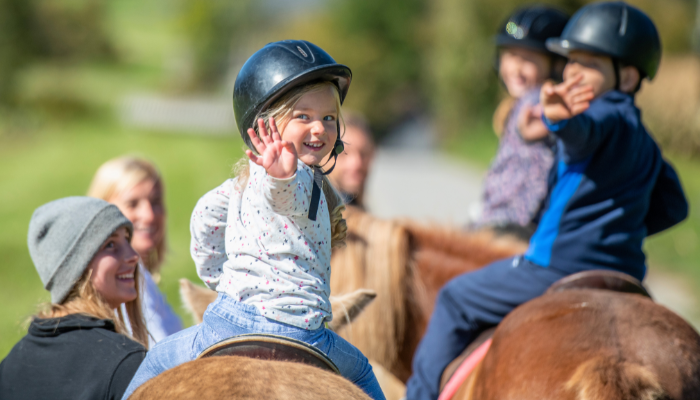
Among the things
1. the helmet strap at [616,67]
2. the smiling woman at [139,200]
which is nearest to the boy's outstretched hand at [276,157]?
the smiling woman at [139,200]

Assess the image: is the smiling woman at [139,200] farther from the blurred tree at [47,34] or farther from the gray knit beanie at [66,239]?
the blurred tree at [47,34]

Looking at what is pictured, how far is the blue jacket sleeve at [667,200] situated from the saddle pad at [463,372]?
1040 millimetres

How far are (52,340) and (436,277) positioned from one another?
199 centimetres

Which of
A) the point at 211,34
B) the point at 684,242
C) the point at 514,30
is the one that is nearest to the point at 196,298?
the point at 514,30

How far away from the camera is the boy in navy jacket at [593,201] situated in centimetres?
252

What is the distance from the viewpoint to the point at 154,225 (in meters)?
3.09

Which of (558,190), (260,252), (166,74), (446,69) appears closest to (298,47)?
(260,252)

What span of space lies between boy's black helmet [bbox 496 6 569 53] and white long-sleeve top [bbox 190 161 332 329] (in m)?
2.74

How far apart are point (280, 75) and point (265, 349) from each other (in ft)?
2.45

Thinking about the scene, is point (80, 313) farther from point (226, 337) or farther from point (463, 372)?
point (463, 372)

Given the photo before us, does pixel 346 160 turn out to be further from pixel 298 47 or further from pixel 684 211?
pixel 298 47

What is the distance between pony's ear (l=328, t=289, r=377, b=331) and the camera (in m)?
2.09

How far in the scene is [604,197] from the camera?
8.44ft

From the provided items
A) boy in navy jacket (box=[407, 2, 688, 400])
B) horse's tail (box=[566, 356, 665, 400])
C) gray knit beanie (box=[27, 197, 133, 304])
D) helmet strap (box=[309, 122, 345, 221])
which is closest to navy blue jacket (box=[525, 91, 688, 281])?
boy in navy jacket (box=[407, 2, 688, 400])
